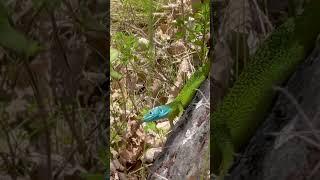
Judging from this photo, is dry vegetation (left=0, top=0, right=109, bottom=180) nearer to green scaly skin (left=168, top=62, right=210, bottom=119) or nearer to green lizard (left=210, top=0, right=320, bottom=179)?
green lizard (left=210, top=0, right=320, bottom=179)

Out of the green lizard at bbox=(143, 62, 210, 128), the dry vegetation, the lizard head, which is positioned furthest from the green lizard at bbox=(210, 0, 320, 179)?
the lizard head

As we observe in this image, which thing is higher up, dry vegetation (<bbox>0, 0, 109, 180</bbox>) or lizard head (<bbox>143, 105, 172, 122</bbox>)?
dry vegetation (<bbox>0, 0, 109, 180</bbox>)

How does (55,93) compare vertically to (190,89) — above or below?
above

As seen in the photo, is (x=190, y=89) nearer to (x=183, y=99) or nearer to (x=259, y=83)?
(x=183, y=99)

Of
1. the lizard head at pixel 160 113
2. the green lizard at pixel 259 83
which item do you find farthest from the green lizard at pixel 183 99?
the green lizard at pixel 259 83

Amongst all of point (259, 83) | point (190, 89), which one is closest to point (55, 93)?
point (259, 83)

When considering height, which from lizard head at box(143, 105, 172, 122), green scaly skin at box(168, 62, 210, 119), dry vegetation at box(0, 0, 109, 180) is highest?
dry vegetation at box(0, 0, 109, 180)

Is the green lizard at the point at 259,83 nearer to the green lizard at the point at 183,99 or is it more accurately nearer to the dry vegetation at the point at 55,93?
the dry vegetation at the point at 55,93

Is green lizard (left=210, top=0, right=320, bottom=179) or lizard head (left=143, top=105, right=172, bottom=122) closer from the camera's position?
green lizard (left=210, top=0, right=320, bottom=179)
